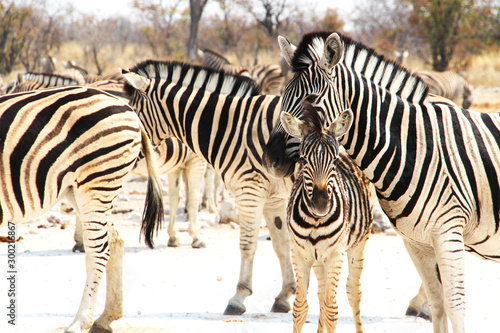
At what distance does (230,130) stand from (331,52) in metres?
2.05

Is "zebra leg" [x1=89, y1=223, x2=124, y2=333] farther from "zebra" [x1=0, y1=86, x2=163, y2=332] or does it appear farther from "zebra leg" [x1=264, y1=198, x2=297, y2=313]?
"zebra leg" [x1=264, y1=198, x2=297, y2=313]

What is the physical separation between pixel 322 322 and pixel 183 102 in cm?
272

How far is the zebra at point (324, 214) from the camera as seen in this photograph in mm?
3684

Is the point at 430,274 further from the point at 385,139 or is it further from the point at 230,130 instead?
the point at 230,130

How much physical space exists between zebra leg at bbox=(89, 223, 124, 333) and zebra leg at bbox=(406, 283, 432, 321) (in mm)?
2718

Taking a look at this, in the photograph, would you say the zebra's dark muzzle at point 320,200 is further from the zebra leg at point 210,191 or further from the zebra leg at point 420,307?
the zebra leg at point 210,191

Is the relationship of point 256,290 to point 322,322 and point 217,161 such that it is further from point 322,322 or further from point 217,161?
point 322,322

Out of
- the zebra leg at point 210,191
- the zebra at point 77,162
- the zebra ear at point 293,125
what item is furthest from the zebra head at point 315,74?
the zebra leg at point 210,191

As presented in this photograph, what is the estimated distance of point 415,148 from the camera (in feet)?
12.4

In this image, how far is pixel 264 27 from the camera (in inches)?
1183

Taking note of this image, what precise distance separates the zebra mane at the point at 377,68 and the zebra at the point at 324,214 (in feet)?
1.60

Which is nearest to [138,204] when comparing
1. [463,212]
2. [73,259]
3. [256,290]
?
[73,259]

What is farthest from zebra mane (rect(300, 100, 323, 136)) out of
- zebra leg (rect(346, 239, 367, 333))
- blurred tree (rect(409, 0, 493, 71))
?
blurred tree (rect(409, 0, 493, 71))

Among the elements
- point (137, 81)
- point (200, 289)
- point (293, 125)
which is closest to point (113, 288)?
point (200, 289)
